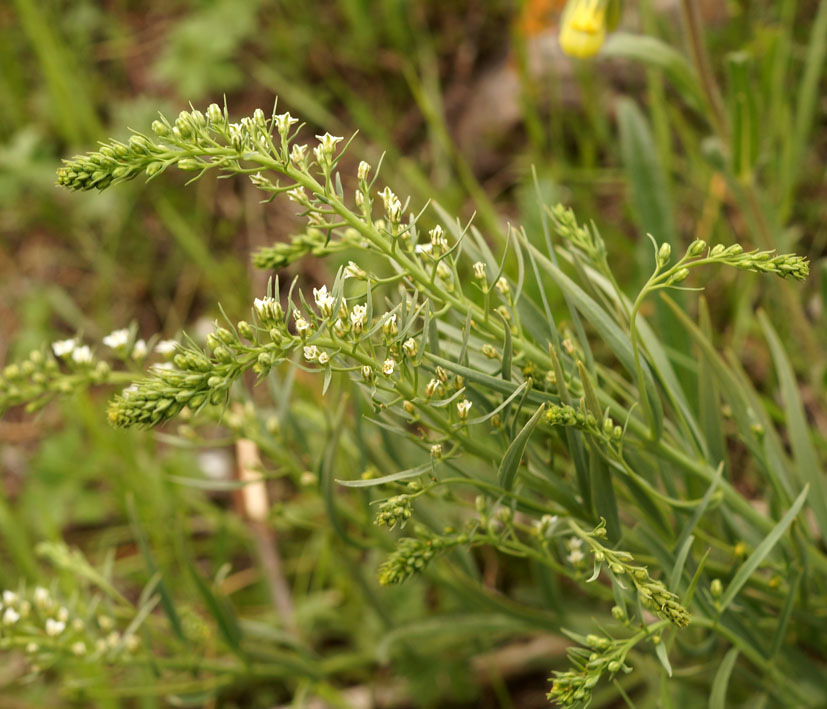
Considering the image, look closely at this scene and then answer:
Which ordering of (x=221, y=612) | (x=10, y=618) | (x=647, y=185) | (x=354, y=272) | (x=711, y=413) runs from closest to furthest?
(x=354, y=272)
(x=711, y=413)
(x=10, y=618)
(x=221, y=612)
(x=647, y=185)

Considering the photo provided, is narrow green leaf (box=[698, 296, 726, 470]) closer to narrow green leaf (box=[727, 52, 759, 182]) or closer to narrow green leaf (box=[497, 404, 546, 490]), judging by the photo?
narrow green leaf (box=[497, 404, 546, 490])

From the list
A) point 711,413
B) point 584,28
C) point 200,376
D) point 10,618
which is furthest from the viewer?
point 584,28

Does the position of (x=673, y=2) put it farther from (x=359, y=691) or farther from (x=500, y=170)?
(x=359, y=691)

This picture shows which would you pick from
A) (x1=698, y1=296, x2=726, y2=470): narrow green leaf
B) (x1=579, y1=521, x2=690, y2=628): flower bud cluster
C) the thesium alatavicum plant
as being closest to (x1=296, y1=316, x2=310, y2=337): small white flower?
the thesium alatavicum plant

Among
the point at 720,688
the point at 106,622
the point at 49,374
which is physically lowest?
the point at 106,622

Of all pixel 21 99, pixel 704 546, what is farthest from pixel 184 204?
pixel 704 546

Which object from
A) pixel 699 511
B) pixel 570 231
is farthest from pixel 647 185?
pixel 699 511

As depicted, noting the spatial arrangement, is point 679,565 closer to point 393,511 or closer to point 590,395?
point 590,395

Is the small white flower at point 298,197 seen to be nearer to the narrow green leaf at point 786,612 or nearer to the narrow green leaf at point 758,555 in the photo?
the narrow green leaf at point 758,555
